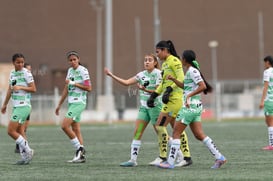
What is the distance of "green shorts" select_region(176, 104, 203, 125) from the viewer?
43.2 ft

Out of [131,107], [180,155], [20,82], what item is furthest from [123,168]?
[131,107]

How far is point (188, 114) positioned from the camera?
13.2 m

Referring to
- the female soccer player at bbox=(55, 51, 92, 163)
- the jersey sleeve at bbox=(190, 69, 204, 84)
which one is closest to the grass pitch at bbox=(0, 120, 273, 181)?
the female soccer player at bbox=(55, 51, 92, 163)

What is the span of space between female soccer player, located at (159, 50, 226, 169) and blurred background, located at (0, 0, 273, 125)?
4498 cm

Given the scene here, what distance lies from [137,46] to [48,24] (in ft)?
24.5

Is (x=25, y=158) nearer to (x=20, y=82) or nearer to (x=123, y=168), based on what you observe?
(x=20, y=82)

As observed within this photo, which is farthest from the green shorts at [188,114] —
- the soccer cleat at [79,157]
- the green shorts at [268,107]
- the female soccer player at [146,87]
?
the green shorts at [268,107]

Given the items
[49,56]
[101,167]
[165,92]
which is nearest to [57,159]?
[101,167]

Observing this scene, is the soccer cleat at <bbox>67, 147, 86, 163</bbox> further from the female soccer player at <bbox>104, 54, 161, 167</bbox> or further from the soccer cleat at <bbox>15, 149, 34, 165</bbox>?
the female soccer player at <bbox>104, 54, 161, 167</bbox>

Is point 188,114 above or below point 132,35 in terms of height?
below

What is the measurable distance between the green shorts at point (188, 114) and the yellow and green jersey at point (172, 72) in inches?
23.0

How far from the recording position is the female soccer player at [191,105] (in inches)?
517

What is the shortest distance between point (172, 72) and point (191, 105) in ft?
2.71

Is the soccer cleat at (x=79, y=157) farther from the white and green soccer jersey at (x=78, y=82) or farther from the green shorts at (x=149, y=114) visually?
the green shorts at (x=149, y=114)
